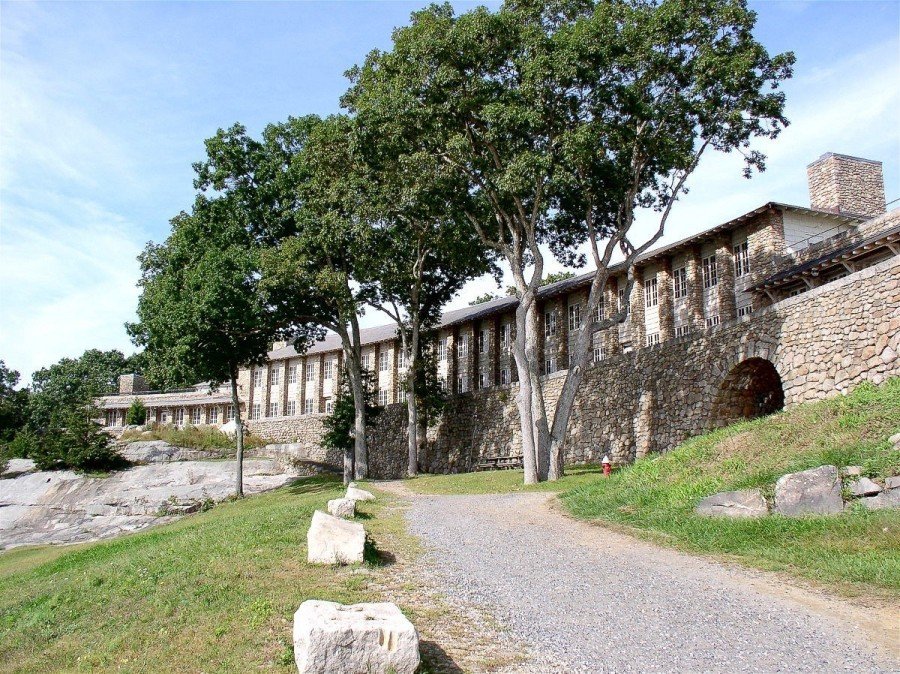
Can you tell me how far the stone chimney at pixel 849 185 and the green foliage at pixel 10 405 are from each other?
54.9m

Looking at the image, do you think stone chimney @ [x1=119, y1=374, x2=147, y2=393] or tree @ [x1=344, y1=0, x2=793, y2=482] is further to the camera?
stone chimney @ [x1=119, y1=374, x2=147, y2=393]

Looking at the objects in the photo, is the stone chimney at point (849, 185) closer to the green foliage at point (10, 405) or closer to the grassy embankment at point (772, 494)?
the grassy embankment at point (772, 494)

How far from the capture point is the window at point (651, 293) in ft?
111

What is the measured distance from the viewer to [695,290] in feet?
103

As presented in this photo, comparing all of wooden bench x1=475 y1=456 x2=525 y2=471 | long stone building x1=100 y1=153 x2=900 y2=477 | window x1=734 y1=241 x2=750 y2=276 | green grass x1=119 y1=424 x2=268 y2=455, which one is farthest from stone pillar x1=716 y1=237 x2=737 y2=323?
green grass x1=119 y1=424 x2=268 y2=455

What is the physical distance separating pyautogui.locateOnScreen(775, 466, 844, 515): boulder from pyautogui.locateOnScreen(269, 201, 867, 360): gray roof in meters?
19.1

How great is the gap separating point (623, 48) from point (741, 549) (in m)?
15.0

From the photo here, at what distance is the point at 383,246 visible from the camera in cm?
2652

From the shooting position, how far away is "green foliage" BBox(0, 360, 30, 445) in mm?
57469

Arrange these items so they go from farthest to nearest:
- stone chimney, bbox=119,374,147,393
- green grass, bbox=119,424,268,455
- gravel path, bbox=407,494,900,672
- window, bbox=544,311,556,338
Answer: stone chimney, bbox=119,374,147,393 < green grass, bbox=119,424,268,455 < window, bbox=544,311,556,338 < gravel path, bbox=407,494,900,672

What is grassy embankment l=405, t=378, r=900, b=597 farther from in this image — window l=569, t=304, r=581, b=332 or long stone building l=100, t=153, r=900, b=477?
window l=569, t=304, r=581, b=332

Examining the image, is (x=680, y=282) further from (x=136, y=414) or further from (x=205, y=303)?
(x=136, y=414)

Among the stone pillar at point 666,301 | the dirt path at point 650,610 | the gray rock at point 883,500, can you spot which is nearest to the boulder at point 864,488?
the gray rock at point 883,500

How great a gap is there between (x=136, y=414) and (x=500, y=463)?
37783 mm
